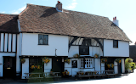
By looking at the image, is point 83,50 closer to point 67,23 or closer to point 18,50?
point 67,23

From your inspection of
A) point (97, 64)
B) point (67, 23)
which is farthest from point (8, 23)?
point (97, 64)

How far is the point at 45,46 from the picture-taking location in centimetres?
1575

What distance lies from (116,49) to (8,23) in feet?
43.6

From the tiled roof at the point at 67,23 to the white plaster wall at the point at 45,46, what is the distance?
59 centimetres

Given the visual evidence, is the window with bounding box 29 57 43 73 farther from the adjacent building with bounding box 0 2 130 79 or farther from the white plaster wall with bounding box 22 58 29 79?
the white plaster wall with bounding box 22 58 29 79

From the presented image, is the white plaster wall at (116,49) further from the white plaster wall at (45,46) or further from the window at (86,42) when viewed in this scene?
the white plaster wall at (45,46)

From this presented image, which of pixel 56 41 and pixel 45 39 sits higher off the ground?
pixel 45 39

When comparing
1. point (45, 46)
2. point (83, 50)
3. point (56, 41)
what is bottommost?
point (83, 50)

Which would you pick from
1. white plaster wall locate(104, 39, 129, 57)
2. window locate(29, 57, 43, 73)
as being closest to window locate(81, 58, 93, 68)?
white plaster wall locate(104, 39, 129, 57)

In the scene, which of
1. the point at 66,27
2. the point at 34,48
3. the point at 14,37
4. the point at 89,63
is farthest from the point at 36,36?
the point at 89,63

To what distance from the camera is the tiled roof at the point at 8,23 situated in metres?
16.0

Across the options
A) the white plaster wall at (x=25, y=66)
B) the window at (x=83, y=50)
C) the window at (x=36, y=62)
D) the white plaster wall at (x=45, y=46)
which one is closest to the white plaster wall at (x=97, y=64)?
the window at (x=83, y=50)

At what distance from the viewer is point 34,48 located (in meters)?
15.3

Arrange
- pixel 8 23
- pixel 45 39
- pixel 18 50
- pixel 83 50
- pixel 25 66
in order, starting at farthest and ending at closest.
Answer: pixel 83 50 → pixel 8 23 → pixel 18 50 → pixel 45 39 → pixel 25 66
